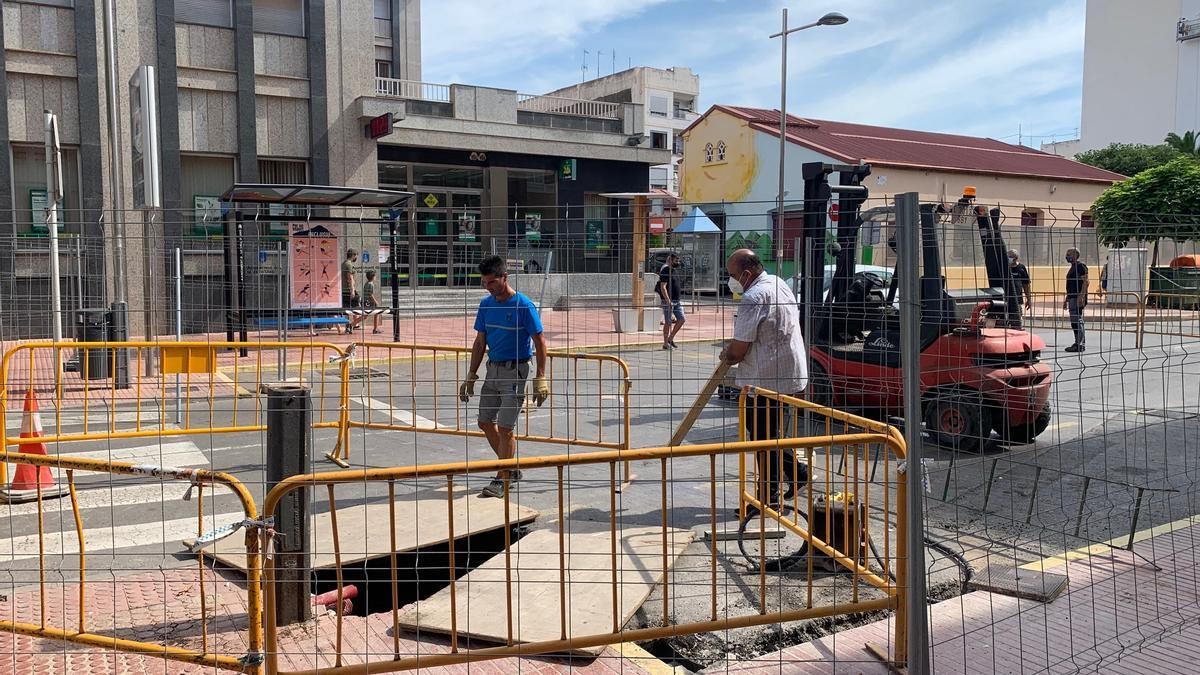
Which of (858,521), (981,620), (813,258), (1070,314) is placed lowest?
(981,620)

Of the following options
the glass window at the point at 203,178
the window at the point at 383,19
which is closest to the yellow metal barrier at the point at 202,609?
the glass window at the point at 203,178

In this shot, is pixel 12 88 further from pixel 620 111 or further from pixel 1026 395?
pixel 1026 395

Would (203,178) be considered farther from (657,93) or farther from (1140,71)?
(1140,71)

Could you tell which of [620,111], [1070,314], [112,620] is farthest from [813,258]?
[620,111]

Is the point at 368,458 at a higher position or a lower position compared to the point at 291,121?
lower

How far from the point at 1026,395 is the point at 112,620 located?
7.12 meters

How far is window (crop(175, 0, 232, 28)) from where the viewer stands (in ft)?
66.7

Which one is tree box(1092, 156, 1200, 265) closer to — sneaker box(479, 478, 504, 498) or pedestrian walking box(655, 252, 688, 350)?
pedestrian walking box(655, 252, 688, 350)

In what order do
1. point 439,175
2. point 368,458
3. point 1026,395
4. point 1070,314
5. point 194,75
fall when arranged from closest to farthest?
point 1070,314
point 1026,395
point 368,458
point 194,75
point 439,175

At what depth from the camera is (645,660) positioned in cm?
430

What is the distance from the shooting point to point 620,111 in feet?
97.8

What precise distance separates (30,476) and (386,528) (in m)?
3.55

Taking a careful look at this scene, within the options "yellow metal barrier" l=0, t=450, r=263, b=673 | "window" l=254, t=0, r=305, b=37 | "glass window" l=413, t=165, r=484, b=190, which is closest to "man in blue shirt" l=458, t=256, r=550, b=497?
"yellow metal barrier" l=0, t=450, r=263, b=673

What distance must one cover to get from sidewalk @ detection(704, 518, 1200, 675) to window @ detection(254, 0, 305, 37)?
21.0 metres
